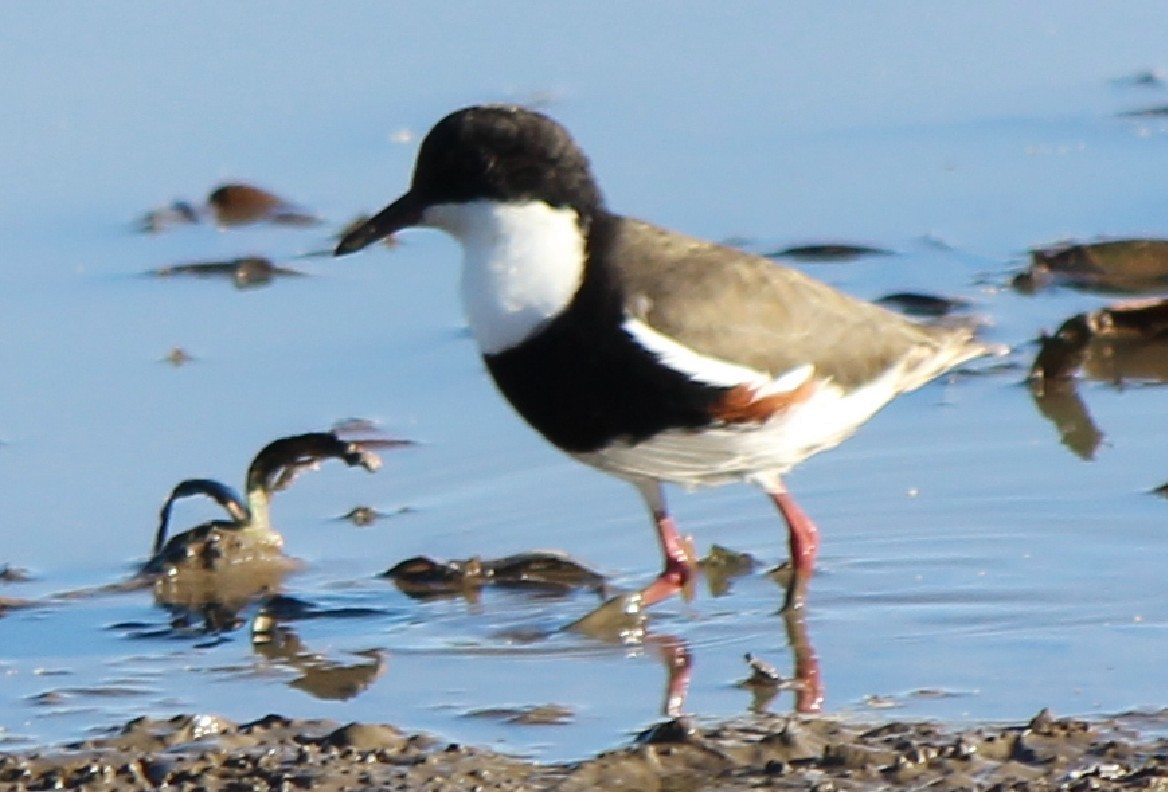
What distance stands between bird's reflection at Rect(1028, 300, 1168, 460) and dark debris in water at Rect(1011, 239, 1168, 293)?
67cm

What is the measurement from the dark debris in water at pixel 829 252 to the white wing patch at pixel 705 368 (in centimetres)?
307

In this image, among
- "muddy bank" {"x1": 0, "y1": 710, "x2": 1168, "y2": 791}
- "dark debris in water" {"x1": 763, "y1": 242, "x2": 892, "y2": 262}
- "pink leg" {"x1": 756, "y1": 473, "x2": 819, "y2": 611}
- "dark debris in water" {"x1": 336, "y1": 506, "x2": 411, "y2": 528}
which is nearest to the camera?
"muddy bank" {"x1": 0, "y1": 710, "x2": 1168, "y2": 791}

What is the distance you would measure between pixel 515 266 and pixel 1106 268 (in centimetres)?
382

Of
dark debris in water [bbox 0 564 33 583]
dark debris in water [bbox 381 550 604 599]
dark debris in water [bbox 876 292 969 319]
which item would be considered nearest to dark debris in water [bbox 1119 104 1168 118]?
dark debris in water [bbox 876 292 969 319]

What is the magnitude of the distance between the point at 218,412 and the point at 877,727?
366 centimetres

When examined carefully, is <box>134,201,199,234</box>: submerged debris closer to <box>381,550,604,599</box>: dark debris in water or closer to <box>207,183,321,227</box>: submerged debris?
<box>207,183,321,227</box>: submerged debris

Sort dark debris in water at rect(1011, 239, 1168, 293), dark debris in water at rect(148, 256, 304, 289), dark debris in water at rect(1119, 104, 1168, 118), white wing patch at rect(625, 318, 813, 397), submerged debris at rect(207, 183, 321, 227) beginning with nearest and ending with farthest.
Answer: white wing patch at rect(625, 318, 813, 397)
dark debris in water at rect(1011, 239, 1168, 293)
dark debris in water at rect(148, 256, 304, 289)
submerged debris at rect(207, 183, 321, 227)
dark debris in water at rect(1119, 104, 1168, 118)

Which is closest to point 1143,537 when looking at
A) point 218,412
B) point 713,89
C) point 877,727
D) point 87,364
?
point 877,727

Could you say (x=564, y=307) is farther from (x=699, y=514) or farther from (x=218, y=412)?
(x=218, y=412)

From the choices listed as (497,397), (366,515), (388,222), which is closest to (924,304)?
(497,397)

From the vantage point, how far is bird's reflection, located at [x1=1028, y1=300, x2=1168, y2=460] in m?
8.89

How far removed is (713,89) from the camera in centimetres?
1240

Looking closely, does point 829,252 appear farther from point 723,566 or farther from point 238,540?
point 238,540

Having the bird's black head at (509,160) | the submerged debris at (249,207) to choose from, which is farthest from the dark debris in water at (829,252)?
the bird's black head at (509,160)
